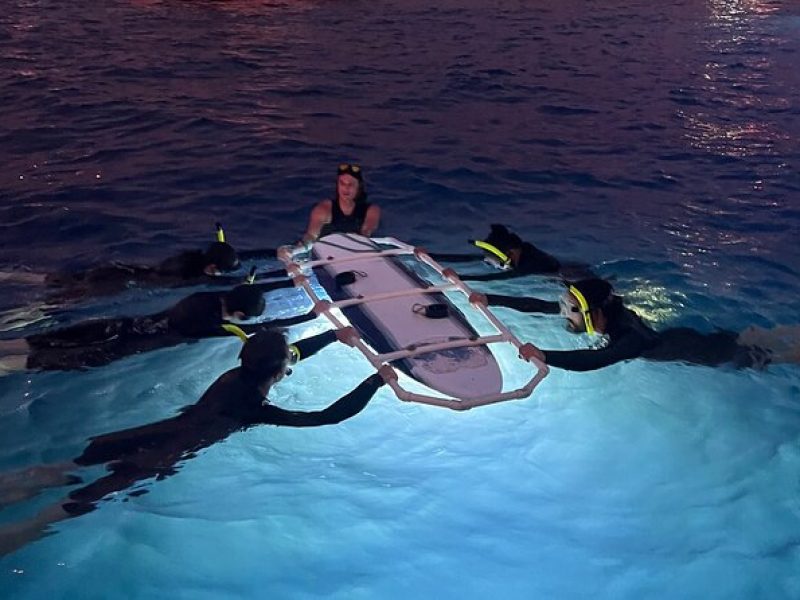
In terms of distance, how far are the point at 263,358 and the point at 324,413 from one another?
70 centimetres

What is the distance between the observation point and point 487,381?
20.6ft

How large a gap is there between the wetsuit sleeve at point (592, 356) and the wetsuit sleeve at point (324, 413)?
1.53 metres

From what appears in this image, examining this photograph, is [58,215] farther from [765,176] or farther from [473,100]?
[765,176]

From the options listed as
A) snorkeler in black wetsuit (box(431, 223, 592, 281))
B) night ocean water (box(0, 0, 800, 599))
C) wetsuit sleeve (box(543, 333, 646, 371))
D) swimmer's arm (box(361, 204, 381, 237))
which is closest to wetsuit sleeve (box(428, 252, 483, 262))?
snorkeler in black wetsuit (box(431, 223, 592, 281))

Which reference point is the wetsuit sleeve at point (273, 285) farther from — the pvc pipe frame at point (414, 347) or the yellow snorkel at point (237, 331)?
the yellow snorkel at point (237, 331)

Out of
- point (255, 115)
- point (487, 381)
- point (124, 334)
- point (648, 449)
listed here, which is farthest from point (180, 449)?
point (255, 115)

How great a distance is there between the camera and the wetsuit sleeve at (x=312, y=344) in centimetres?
656

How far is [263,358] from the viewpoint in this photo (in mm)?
6086

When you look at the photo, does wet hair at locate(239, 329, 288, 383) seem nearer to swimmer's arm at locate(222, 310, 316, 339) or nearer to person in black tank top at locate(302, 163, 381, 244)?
swimmer's arm at locate(222, 310, 316, 339)

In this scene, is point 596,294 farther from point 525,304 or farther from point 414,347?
point 414,347

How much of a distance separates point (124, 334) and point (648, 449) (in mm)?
4852

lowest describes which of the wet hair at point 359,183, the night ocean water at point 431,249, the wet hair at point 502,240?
the night ocean water at point 431,249

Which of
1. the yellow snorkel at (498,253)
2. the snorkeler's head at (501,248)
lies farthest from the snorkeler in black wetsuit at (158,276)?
the snorkeler's head at (501,248)

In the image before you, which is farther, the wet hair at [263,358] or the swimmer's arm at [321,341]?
the swimmer's arm at [321,341]
